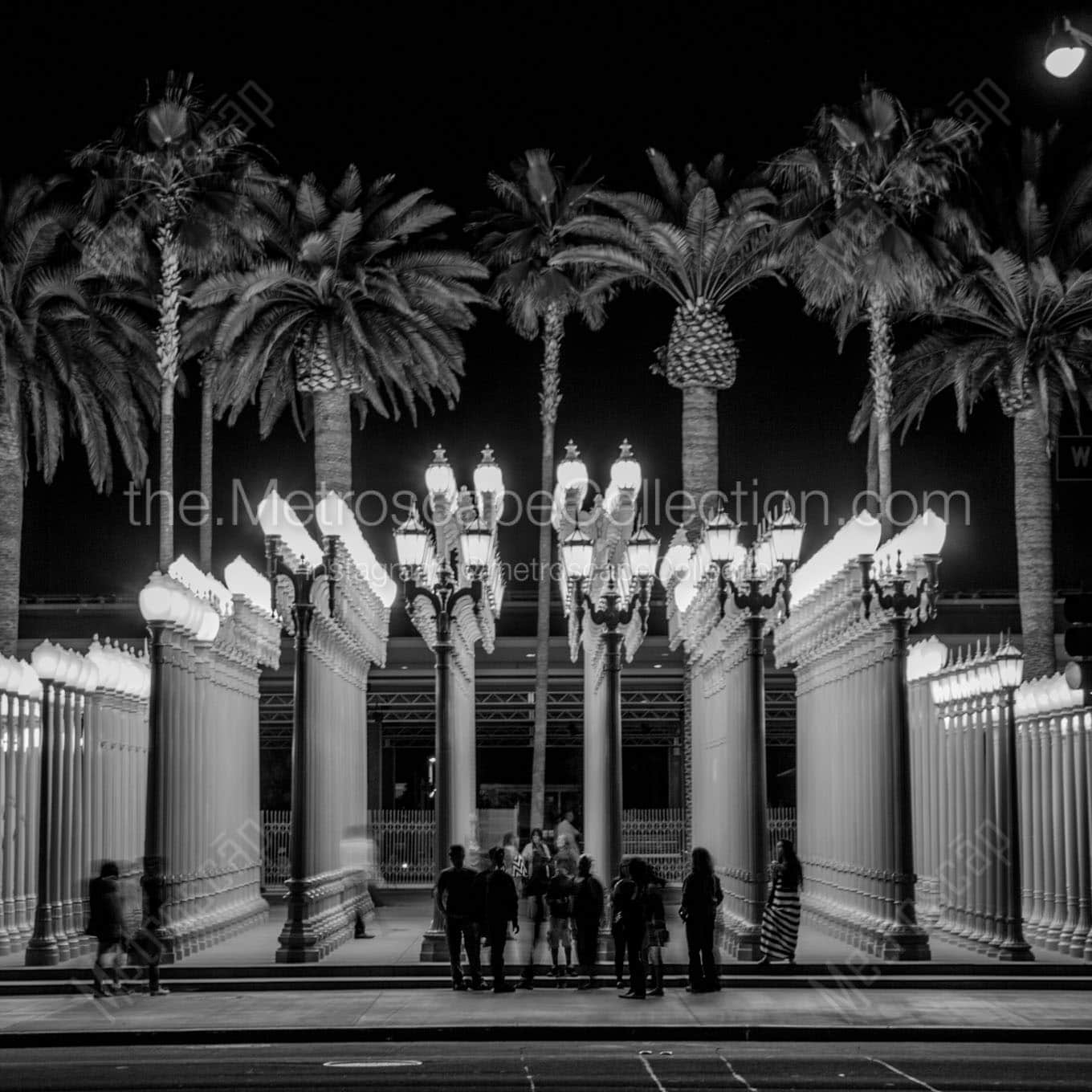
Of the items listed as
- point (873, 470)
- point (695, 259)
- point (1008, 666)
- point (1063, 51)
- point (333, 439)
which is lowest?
point (1008, 666)

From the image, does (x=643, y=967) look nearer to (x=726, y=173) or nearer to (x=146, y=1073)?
(x=146, y=1073)

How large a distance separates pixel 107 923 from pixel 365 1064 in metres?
5.24

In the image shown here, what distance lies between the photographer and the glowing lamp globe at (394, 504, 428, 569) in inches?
842

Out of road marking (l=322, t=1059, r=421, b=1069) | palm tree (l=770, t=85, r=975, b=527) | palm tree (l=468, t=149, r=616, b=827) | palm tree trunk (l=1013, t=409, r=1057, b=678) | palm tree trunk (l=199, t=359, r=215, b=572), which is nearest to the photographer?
road marking (l=322, t=1059, r=421, b=1069)

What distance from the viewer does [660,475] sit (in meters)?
52.8

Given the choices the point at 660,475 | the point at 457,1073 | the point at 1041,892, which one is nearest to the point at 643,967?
the point at 457,1073

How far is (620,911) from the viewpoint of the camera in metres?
18.8

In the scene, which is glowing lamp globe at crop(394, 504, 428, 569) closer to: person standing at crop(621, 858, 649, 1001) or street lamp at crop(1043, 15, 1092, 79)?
person standing at crop(621, 858, 649, 1001)

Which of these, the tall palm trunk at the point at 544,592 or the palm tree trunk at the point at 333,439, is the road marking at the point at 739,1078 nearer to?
the tall palm trunk at the point at 544,592

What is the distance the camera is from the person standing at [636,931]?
18578 millimetres

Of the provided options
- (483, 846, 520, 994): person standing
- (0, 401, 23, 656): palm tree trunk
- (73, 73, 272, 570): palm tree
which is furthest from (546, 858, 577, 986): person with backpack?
(73, 73, 272, 570): palm tree

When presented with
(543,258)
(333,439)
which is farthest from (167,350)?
(543,258)

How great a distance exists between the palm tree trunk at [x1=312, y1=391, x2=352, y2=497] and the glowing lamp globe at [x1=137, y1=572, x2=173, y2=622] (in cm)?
1651

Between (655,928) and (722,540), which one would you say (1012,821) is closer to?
(655,928)
